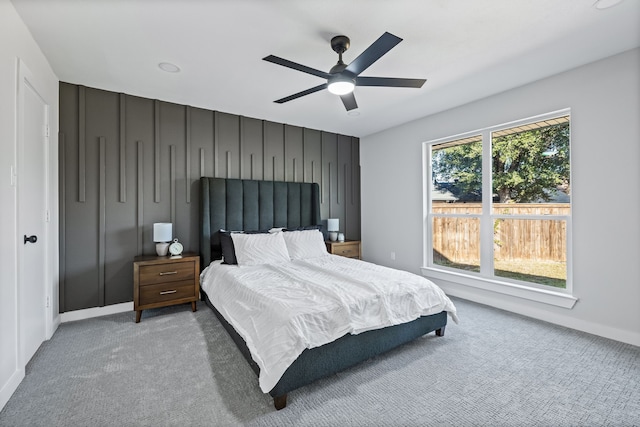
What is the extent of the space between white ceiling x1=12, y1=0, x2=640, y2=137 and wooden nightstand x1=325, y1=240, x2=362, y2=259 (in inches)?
92.5

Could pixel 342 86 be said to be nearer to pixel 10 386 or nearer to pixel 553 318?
pixel 10 386

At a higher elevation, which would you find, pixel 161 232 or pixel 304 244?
pixel 161 232

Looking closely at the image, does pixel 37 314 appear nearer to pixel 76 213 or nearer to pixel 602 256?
pixel 76 213

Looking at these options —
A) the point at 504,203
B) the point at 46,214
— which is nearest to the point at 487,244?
the point at 504,203

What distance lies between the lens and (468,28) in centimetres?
227

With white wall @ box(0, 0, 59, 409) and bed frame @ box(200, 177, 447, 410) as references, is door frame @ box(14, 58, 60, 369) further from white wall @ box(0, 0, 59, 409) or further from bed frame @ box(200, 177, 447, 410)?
bed frame @ box(200, 177, 447, 410)

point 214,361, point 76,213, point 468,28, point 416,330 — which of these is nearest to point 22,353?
point 214,361

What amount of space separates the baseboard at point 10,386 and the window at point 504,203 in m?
4.61

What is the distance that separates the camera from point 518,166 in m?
3.53

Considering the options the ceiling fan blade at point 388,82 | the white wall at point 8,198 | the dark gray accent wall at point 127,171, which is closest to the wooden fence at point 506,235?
the ceiling fan blade at point 388,82

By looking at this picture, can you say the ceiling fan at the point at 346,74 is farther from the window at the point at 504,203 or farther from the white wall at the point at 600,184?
the window at the point at 504,203

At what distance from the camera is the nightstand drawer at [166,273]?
3123 millimetres

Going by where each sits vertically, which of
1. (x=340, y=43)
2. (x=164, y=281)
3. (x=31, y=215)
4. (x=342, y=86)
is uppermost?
(x=340, y=43)

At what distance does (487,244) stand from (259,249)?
3.01 m
